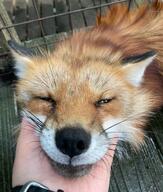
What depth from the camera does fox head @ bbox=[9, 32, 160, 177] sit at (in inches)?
77.8

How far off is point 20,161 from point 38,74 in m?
0.44

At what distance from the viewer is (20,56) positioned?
2.29 m

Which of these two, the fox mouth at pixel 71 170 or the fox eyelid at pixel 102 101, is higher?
the fox eyelid at pixel 102 101

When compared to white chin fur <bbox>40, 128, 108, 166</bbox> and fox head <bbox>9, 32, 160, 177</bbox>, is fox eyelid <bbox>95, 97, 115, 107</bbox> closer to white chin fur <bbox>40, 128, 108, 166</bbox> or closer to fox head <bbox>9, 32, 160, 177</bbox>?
fox head <bbox>9, 32, 160, 177</bbox>

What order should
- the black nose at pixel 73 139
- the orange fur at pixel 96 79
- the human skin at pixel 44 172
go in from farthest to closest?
the human skin at pixel 44 172, the orange fur at pixel 96 79, the black nose at pixel 73 139

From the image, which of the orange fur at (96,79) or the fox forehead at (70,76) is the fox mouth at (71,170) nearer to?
the orange fur at (96,79)

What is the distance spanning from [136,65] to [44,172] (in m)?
0.68

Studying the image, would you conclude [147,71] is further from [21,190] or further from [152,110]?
[21,190]

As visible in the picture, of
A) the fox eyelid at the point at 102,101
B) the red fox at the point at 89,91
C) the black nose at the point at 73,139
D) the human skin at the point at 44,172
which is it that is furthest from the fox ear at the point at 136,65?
the black nose at the point at 73,139

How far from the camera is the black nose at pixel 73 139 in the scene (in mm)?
1922

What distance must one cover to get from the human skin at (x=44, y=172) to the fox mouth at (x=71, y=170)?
0.04 meters

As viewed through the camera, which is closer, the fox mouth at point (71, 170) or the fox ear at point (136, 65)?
the fox mouth at point (71, 170)

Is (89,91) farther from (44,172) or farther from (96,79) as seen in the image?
(44,172)

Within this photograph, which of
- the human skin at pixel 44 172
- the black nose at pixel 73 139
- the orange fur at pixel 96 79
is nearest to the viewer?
the black nose at pixel 73 139
